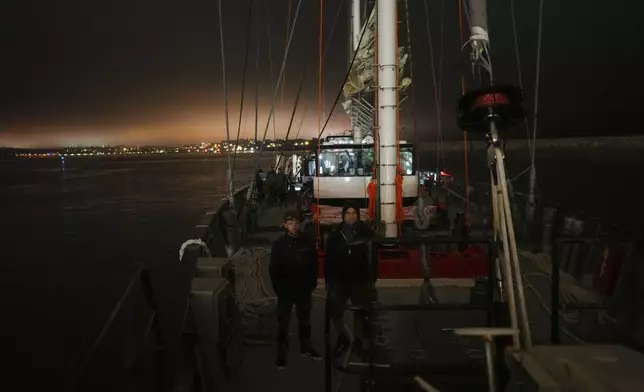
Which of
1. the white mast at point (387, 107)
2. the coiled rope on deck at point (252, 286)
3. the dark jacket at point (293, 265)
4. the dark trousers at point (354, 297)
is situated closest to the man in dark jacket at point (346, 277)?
the dark trousers at point (354, 297)

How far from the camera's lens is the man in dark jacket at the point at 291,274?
5289 millimetres

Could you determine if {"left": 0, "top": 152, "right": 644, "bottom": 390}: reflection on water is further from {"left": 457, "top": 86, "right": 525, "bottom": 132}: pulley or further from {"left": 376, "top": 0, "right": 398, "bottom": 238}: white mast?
{"left": 457, "top": 86, "right": 525, "bottom": 132}: pulley

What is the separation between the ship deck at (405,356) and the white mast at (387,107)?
4.83 ft

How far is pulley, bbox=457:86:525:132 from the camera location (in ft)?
11.0

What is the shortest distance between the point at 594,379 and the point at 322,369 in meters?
3.20

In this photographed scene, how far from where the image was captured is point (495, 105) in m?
3.35

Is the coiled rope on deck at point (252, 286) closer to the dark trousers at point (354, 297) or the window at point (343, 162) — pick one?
the dark trousers at point (354, 297)

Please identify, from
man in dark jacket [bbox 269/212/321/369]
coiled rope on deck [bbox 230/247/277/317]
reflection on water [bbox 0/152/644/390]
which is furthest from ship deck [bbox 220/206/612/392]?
reflection on water [bbox 0/152/644/390]

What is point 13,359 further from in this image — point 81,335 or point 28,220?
point 28,220

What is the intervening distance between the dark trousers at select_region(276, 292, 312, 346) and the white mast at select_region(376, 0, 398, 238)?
247cm

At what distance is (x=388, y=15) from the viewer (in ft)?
24.8

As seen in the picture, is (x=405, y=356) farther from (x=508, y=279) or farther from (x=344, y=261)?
(x=508, y=279)

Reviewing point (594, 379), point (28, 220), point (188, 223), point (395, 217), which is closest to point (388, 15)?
point (395, 217)

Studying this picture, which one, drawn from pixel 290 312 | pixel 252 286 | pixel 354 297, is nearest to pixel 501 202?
pixel 354 297
